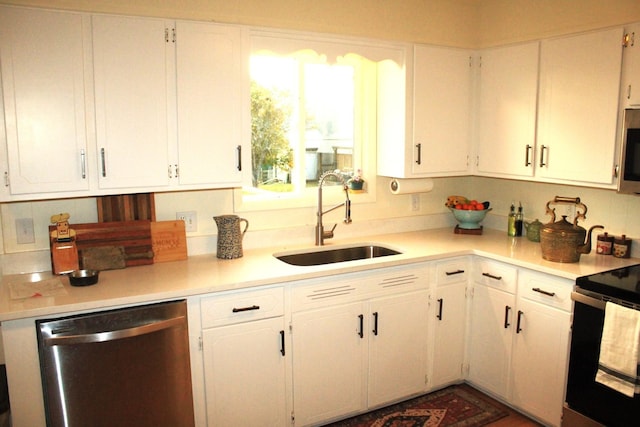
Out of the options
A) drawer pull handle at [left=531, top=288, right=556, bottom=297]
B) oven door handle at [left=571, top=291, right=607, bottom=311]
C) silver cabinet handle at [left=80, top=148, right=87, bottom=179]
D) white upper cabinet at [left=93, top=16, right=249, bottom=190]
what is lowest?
drawer pull handle at [left=531, top=288, right=556, bottom=297]

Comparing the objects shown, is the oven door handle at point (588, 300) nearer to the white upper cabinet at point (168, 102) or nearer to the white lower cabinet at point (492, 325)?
the white lower cabinet at point (492, 325)

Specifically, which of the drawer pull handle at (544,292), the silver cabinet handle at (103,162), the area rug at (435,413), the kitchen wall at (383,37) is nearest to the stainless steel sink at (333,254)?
the kitchen wall at (383,37)

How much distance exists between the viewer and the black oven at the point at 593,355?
224 centimetres

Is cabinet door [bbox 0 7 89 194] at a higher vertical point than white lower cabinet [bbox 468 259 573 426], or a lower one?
higher

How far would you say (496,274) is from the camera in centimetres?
299

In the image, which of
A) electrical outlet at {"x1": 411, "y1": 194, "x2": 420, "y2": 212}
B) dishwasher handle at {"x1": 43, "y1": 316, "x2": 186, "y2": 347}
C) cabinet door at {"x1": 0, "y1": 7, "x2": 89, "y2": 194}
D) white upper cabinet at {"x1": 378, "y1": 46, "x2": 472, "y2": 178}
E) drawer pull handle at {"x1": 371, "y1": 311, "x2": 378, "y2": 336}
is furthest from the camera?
electrical outlet at {"x1": 411, "y1": 194, "x2": 420, "y2": 212}

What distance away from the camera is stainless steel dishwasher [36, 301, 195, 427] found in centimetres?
207

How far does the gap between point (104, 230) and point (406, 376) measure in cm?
186

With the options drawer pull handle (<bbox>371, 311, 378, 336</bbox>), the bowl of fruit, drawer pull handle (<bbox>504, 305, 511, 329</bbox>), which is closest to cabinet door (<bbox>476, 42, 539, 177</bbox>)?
the bowl of fruit

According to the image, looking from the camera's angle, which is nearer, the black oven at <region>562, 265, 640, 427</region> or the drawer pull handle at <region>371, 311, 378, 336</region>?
the black oven at <region>562, 265, 640, 427</region>

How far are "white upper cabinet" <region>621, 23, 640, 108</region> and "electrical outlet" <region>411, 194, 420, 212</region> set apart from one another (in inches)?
56.5

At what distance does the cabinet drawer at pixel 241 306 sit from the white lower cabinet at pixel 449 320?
1.03 meters

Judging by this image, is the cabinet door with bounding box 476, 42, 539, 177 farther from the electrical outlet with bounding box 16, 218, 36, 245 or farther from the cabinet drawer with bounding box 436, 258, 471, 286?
the electrical outlet with bounding box 16, 218, 36, 245

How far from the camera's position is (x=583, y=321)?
2.42 metres
